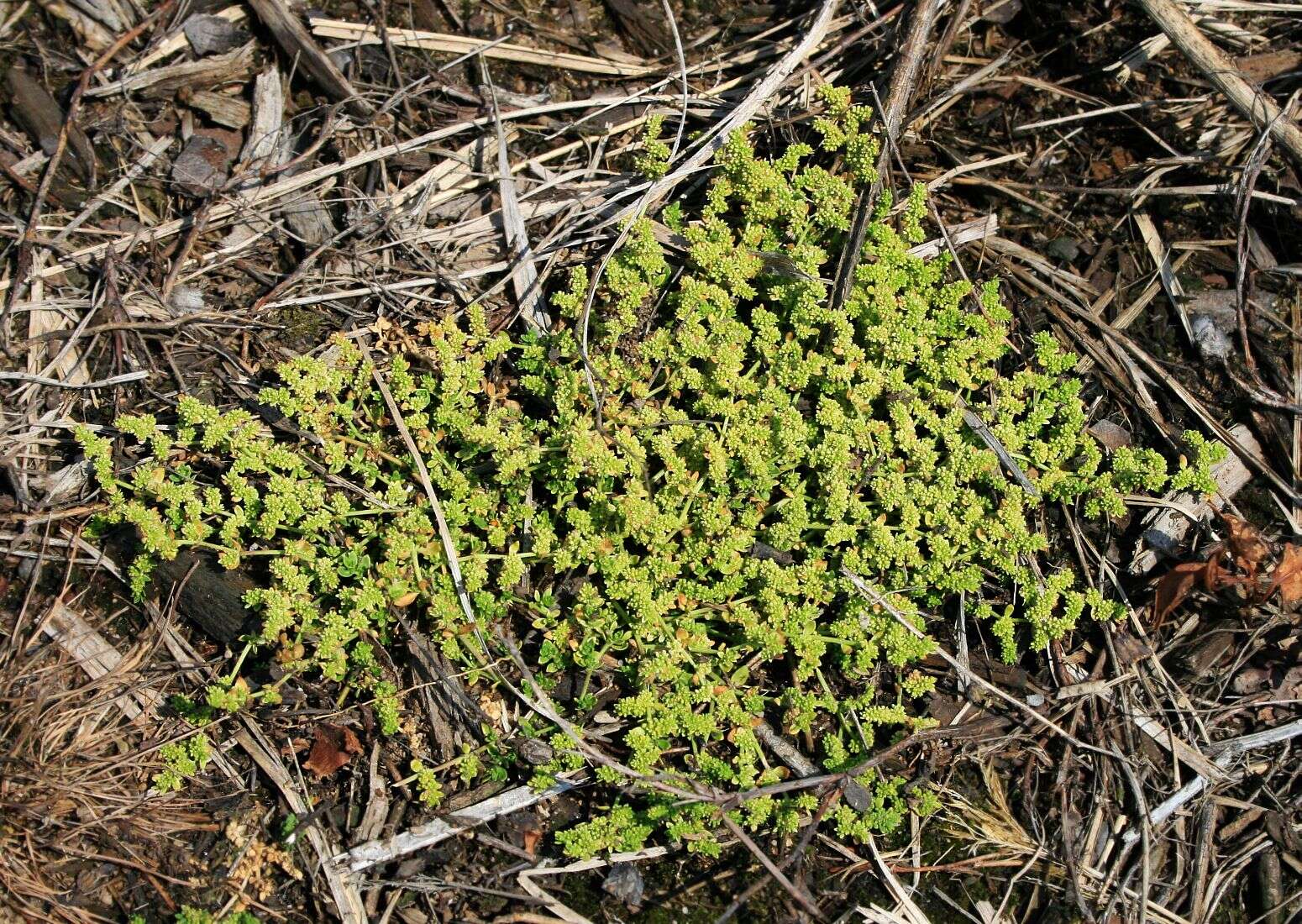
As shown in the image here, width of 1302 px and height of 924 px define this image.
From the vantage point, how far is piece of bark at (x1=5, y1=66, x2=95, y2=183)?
3.81 m

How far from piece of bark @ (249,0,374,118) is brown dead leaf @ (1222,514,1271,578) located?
11.9 ft

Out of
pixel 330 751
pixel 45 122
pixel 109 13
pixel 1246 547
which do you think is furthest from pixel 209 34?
pixel 1246 547

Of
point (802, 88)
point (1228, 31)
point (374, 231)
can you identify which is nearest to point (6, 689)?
point (374, 231)

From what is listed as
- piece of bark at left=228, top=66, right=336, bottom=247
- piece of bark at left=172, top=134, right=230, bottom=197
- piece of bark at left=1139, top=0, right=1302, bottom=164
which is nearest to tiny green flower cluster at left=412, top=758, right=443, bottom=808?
piece of bark at left=228, top=66, right=336, bottom=247

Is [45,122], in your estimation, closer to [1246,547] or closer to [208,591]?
[208,591]

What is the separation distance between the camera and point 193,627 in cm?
336

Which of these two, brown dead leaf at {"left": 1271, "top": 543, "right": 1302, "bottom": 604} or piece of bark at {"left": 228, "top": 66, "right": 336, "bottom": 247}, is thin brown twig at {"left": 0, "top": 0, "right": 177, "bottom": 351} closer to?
piece of bark at {"left": 228, "top": 66, "right": 336, "bottom": 247}

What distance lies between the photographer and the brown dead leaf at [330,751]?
126 inches

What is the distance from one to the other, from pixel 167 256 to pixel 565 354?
1.65 meters

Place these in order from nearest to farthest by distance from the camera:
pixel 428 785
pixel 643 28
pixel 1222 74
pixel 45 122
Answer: pixel 428 785
pixel 1222 74
pixel 45 122
pixel 643 28

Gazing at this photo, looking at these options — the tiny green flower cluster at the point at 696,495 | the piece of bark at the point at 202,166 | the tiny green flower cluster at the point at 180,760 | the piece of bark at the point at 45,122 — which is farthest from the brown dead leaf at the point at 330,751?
the piece of bark at the point at 45,122

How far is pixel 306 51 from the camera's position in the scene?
389cm

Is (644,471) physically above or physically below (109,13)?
below

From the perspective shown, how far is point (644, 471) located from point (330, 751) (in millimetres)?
1395
